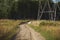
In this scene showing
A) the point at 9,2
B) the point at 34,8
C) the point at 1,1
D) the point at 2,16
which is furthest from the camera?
the point at 34,8

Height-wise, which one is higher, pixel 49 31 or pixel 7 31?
pixel 7 31

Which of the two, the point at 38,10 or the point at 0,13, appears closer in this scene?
the point at 0,13

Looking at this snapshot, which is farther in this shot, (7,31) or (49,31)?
(49,31)

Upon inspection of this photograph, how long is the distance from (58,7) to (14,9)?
15.1 m

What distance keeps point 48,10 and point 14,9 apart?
459 inches

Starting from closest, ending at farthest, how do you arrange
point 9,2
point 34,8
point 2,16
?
point 2,16 < point 9,2 < point 34,8

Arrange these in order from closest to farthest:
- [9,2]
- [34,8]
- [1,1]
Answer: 1. [1,1]
2. [9,2]
3. [34,8]

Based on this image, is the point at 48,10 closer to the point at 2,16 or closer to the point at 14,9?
the point at 14,9

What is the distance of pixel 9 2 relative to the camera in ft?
209

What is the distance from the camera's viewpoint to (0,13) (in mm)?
54906

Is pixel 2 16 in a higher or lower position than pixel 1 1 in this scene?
lower

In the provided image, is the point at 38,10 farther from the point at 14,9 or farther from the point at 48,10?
the point at 14,9

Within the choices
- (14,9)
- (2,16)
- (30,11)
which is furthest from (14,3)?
(2,16)

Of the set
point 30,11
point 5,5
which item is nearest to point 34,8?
point 30,11
